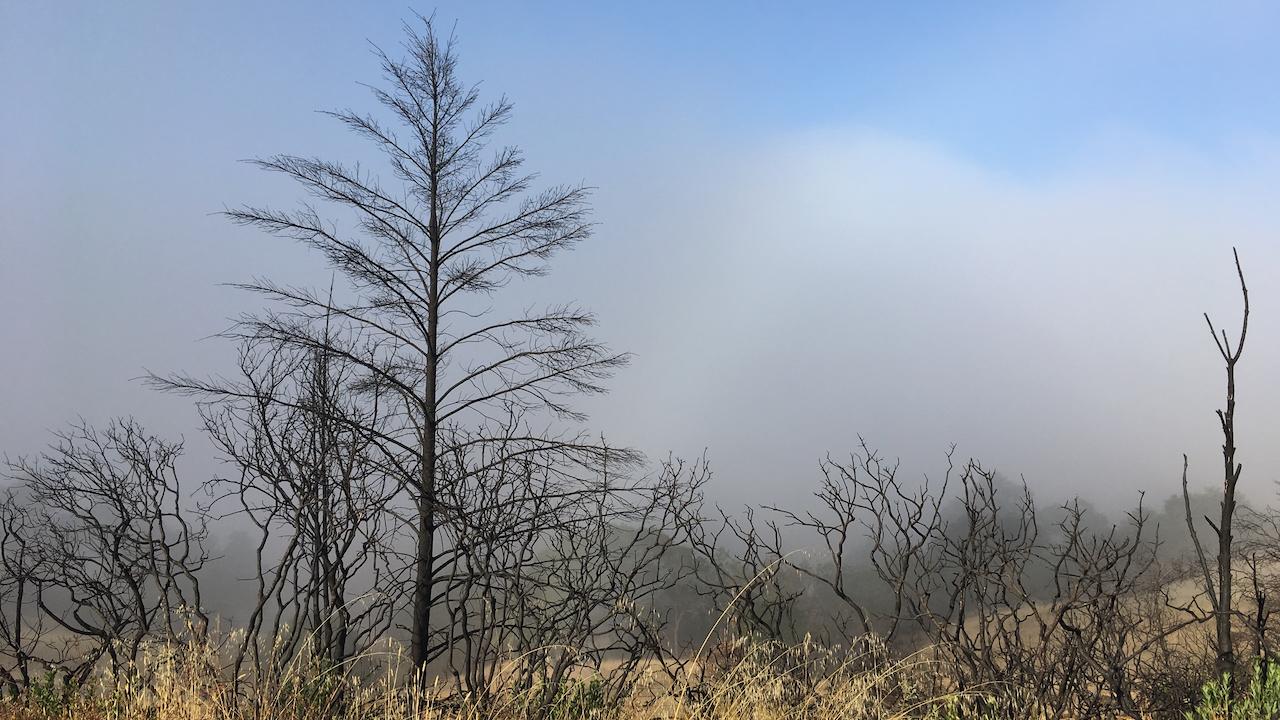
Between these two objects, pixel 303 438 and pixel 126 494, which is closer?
pixel 303 438

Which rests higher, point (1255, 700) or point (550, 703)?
point (550, 703)

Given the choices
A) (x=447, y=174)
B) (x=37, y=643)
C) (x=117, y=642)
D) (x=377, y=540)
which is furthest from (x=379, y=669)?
(x=447, y=174)

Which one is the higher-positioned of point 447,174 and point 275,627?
point 447,174

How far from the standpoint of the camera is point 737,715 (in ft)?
20.0

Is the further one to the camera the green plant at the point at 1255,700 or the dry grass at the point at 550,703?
the dry grass at the point at 550,703

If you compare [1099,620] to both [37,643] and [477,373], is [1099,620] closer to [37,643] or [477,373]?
[477,373]

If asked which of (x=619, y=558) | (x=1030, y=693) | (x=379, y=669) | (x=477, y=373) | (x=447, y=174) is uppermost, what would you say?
(x=447, y=174)

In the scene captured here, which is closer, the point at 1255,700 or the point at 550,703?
the point at 1255,700

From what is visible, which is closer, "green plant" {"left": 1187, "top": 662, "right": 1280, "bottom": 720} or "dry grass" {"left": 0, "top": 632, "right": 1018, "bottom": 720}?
"green plant" {"left": 1187, "top": 662, "right": 1280, "bottom": 720}

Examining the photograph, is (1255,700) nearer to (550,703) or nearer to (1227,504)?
(1227,504)

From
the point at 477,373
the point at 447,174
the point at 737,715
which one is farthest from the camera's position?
the point at 447,174

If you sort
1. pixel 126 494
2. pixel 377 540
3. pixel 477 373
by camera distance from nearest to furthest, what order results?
pixel 377 540 < pixel 126 494 < pixel 477 373

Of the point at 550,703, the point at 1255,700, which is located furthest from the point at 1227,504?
the point at 550,703

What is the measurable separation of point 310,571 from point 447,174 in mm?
6444
